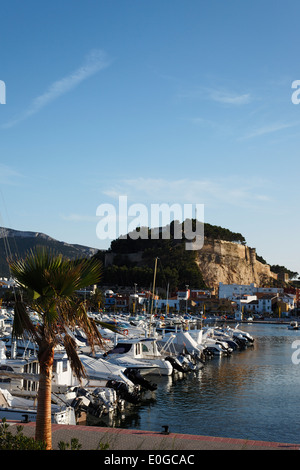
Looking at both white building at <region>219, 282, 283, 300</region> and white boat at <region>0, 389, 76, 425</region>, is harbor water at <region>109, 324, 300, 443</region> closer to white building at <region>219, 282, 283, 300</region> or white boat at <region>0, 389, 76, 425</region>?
white boat at <region>0, 389, 76, 425</region>

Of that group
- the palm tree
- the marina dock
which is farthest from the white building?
the palm tree

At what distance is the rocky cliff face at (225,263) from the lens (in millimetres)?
152875

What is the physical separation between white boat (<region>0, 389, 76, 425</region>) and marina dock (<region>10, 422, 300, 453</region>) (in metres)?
2.81

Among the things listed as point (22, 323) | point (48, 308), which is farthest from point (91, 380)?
point (48, 308)

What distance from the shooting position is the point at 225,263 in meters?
157

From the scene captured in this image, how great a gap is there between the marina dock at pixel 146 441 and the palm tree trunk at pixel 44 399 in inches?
90.0

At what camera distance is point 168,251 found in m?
150

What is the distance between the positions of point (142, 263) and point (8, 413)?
13663 centimetres

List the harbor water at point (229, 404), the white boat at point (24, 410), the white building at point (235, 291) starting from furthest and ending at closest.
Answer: the white building at point (235, 291), the harbor water at point (229, 404), the white boat at point (24, 410)

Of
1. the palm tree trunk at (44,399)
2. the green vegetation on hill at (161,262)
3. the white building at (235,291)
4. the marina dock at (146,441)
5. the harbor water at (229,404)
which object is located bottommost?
the harbor water at (229,404)

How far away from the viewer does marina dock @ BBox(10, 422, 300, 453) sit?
1159 cm

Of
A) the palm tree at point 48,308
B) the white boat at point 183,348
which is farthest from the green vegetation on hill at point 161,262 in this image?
the palm tree at point 48,308

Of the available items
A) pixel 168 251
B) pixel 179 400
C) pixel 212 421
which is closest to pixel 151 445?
pixel 212 421

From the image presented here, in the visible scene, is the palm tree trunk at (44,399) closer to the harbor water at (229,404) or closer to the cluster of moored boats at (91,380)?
the cluster of moored boats at (91,380)
